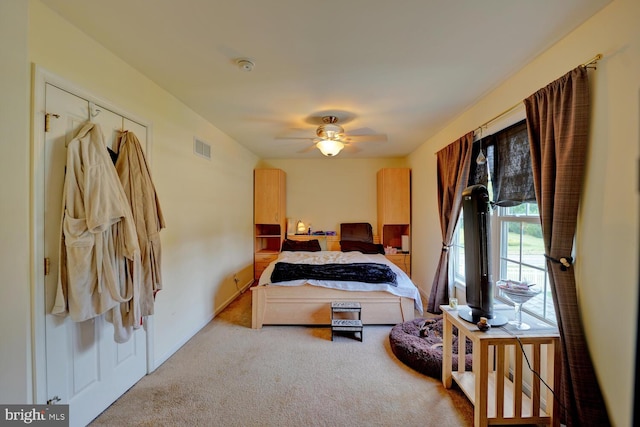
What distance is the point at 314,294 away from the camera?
120 inches

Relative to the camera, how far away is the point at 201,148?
2.95m

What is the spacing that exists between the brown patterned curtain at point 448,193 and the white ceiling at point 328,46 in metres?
0.46

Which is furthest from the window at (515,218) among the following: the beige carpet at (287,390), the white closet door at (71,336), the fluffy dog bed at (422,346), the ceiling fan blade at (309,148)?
the white closet door at (71,336)

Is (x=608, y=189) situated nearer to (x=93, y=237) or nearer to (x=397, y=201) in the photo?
(x=93, y=237)

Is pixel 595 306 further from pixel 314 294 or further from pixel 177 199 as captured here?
pixel 177 199

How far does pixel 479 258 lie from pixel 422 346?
1.06 m

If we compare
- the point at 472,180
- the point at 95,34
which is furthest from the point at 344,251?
the point at 95,34

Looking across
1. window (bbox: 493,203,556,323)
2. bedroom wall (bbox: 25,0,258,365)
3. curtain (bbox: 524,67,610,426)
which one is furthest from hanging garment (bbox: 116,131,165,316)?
window (bbox: 493,203,556,323)

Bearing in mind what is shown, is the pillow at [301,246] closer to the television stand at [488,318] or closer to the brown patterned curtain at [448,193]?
the brown patterned curtain at [448,193]

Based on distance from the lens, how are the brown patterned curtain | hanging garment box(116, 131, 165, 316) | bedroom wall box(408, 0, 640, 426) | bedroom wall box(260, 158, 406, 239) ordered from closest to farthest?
1. bedroom wall box(408, 0, 640, 426)
2. hanging garment box(116, 131, 165, 316)
3. the brown patterned curtain
4. bedroom wall box(260, 158, 406, 239)

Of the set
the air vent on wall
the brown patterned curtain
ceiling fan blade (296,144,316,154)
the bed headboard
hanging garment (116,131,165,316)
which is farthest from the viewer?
the bed headboard

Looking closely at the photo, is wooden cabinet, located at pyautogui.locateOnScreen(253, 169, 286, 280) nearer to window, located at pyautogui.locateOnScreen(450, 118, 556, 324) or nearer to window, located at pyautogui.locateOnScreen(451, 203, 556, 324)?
window, located at pyautogui.locateOnScreen(450, 118, 556, 324)

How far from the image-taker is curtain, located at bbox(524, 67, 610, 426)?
4.53ft

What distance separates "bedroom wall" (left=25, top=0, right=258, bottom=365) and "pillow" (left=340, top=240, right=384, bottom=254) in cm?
187
